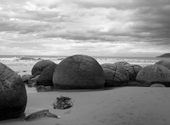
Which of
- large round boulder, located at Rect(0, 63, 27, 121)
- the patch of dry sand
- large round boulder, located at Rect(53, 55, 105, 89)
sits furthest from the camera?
large round boulder, located at Rect(53, 55, 105, 89)

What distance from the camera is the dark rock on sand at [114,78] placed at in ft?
32.6

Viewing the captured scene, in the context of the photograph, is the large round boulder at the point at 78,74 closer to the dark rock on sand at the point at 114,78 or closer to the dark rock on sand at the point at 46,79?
the dark rock on sand at the point at 114,78

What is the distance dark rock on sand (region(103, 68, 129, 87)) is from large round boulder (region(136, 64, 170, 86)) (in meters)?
0.92

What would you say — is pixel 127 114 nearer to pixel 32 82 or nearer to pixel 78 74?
pixel 78 74

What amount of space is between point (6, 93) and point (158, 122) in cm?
319

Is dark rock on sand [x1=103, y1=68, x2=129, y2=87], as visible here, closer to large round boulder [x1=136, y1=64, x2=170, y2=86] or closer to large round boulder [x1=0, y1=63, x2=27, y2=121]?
large round boulder [x1=136, y1=64, x2=170, y2=86]

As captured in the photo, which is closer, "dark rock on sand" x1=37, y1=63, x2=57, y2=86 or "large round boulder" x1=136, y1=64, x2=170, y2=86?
"large round boulder" x1=136, y1=64, x2=170, y2=86

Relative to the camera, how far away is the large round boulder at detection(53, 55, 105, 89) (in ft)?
28.1

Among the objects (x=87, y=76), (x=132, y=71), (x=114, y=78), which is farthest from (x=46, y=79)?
(x=132, y=71)

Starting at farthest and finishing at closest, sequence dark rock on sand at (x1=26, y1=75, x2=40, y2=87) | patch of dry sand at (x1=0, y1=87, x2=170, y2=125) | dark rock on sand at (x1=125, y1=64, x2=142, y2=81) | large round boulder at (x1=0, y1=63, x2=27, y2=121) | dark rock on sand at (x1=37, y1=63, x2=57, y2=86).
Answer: dark rock on sand at (x1=125, y1=64, x2=142, y2=81), dark rock on sand at (x1=26, y1=75, x2=40, y2=87), dark rock on sand at (x1=37, y1=63, x2=57, y2=86), large round boulder at (x1=0, y1=63, x2=27, y2=121), patch of dry sand at (x1=0, y1=87, x2=170, y2=125)

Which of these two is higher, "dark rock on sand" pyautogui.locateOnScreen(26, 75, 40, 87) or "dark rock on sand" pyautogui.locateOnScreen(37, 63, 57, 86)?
"dark rock on sand" pyautogui.locateOnScreen(37, 63, 57, 86)

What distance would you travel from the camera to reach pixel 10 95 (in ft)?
15.4

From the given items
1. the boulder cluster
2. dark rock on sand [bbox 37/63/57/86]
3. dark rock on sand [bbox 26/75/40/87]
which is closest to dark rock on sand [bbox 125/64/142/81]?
the boulder cluster

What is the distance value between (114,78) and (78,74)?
2.18 m
